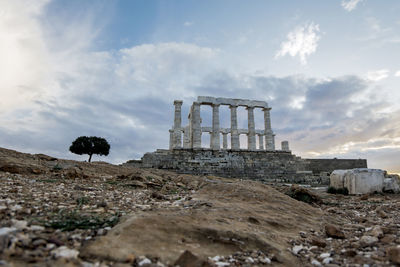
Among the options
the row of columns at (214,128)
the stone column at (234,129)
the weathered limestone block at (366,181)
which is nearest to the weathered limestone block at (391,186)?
the weathered limestone block at (366,181)

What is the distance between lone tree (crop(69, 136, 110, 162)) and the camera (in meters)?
29.6

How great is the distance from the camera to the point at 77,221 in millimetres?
2906

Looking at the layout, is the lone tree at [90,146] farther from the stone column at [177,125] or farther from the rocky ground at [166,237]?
the rocky ground at [166,237]

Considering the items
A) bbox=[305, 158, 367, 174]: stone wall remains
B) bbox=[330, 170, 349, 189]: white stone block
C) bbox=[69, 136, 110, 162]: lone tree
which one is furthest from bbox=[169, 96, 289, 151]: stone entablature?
bbox=[330, 170, 349, 189]: white stone block

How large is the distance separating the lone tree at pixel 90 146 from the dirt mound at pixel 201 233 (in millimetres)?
28533

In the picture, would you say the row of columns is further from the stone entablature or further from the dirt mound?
the dirt mound

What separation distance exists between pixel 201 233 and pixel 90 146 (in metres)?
30.3

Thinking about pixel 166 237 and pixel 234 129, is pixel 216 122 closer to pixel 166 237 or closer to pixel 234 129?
pixel 234 129

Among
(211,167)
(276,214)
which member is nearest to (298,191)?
(276,214)

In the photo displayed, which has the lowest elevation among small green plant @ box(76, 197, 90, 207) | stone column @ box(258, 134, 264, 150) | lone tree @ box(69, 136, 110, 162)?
small green plant @ box(76, 197, 90, 207)

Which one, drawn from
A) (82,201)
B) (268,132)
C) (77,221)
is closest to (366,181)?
(82,201)

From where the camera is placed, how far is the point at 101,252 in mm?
2236

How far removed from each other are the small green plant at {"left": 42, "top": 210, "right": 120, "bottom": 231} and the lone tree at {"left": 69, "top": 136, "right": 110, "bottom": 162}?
29.3m

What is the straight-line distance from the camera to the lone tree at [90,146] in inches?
1166
